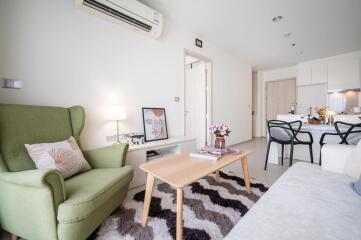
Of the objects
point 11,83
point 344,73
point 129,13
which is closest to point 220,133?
point 129,13

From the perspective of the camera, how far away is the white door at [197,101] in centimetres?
402

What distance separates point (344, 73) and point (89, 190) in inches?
252

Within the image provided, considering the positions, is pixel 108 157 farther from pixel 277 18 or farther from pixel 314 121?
pixel 277 18

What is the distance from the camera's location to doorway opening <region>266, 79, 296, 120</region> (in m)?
5.85

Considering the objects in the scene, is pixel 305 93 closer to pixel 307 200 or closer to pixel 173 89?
pixel 173 89

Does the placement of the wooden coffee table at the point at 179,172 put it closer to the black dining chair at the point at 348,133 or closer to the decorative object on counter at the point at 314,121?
the black dining chair at the point at 348,133

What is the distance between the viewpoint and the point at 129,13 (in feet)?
7.47

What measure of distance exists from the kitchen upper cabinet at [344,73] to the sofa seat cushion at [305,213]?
4.92 meters

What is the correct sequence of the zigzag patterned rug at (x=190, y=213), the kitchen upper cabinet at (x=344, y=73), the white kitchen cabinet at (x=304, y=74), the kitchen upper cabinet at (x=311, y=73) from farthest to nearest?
1. the white kitchen cabinet at (x=304, y=74)
2. the kitchen upper cabinet at (x=311, y=73)
3. the kitchen upper cabinet at (x=344, y=73)
4. the zigzag patterned rug at (x=190, y=213)

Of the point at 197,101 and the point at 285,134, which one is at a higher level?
the point at 197,101

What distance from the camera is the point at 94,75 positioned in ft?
7.20

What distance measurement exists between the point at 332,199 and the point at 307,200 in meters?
0.14

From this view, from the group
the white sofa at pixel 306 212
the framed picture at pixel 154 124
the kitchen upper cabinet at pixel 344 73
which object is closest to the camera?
the white sofa at pixel 306 212

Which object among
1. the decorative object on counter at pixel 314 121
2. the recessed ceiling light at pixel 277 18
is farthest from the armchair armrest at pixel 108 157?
the recessed ceiling light at pixel 277 18
